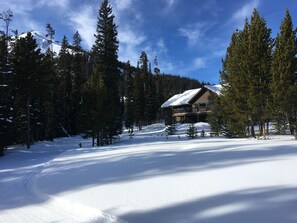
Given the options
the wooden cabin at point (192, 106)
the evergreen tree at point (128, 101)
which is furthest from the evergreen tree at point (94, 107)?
the wooden cabin at point (192, 106)

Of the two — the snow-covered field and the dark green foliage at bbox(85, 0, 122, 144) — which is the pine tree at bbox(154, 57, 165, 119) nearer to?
the dark green foliage at bbox(85, 0, 122, 144)

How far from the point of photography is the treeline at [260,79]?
2127 cm

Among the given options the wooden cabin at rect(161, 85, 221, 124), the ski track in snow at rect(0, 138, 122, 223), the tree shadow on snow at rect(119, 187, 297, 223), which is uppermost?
the wooden cabin at rect(161, 85, 221, 124)

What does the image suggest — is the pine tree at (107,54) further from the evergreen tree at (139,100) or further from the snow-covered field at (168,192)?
the evergreen tree at (139,100)

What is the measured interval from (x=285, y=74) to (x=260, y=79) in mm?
3090

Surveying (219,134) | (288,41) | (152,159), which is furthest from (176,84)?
(152,159)

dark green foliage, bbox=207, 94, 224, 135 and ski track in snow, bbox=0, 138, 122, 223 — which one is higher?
dark green foliage, bbox=207, 94, 224, 135

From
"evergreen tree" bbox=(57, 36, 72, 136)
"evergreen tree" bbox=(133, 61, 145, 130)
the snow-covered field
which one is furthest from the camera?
"evergreen tree" bbox=(133, 61, 145, 130)

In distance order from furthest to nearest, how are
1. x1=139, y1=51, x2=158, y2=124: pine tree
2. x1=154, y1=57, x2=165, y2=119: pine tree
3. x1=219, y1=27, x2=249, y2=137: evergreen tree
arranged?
x1=154, y1=57, x2=165, y2=119: pine tree < x1=139, y1=51, x2=158, y2=124: pine tree < x1=219, y1=27, x2=249, y2=137: evergreen tree

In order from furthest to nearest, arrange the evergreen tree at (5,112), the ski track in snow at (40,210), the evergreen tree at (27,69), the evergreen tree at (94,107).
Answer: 1. the evergreen tree at (27,69)
2. the evergreen tree at (94,107)
3. the evergreen tree at (5,112)
4. the ski track in snow at (40,210)

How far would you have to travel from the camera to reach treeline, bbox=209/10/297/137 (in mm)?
21266

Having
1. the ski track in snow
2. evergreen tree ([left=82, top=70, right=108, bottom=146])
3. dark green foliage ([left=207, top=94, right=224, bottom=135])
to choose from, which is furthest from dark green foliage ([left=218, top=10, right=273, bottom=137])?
the ski track in snow

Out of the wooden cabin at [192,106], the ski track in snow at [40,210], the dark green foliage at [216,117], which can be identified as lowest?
the ski track in snow at [40,210]

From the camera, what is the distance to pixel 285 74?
69.2ft
